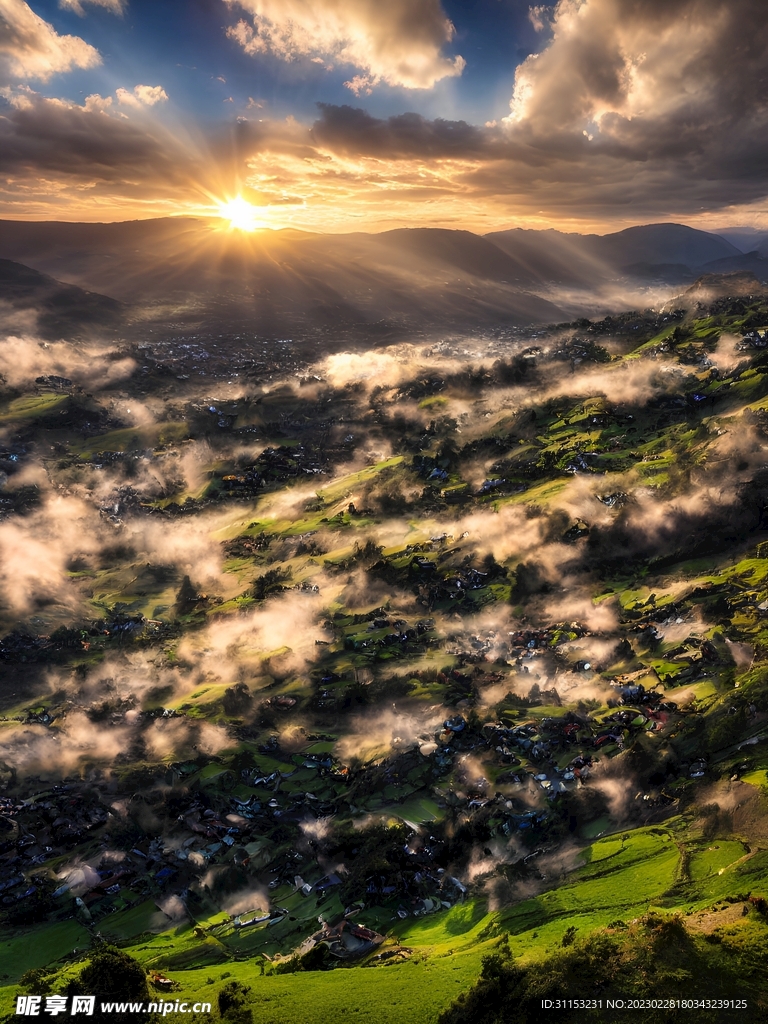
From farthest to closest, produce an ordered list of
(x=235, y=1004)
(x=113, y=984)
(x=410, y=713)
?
(x=410, y=713)
(x=235, y=1004)
(x=113, y=984)

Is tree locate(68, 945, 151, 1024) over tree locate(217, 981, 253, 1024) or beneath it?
over

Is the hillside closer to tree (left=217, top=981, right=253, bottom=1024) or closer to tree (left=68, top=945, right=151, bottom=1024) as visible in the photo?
tree (left=217, top=981, right=253, bottom=1024)

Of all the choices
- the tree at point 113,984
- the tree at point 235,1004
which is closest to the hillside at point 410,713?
the tree at point 235,1004

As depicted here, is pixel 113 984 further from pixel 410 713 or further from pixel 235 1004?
pixel 410 713

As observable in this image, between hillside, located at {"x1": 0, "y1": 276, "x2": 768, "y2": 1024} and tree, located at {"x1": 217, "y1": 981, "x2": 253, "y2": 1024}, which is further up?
hillside, located at {"x1": 0, "y1": 276, "x2": 768, "y2": 1024}

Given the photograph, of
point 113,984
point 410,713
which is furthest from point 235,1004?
point 410,713

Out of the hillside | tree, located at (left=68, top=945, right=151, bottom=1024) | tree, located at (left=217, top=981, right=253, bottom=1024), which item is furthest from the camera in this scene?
the hillside

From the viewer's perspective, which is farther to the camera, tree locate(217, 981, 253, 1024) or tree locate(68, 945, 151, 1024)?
tree locate(217, 981, 253, 1024)

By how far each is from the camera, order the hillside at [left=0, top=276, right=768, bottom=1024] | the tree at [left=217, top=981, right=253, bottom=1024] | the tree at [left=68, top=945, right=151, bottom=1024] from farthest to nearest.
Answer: the hillside at [left=0, top=276, right=768, bottom=1024], the tree at [left=217, top=981, right=253, bottom=1024], the tree at [left=68, top=945, right=151, bottom=1024]

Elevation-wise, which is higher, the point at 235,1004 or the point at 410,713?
the point at 410,713

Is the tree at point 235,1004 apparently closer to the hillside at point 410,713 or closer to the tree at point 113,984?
the hillside at point 410,713

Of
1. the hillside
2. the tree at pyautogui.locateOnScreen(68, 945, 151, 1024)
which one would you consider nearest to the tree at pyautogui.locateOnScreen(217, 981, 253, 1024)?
the hillside
